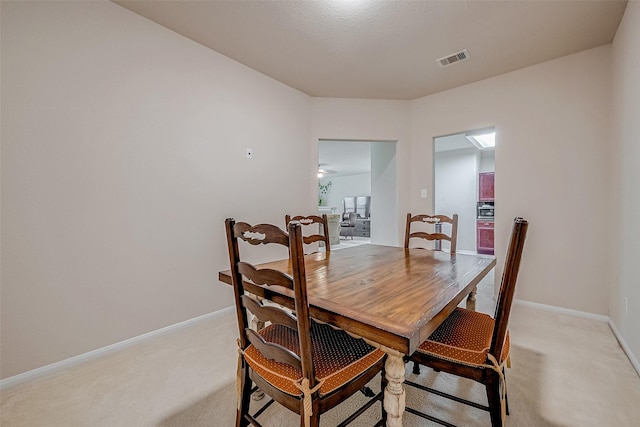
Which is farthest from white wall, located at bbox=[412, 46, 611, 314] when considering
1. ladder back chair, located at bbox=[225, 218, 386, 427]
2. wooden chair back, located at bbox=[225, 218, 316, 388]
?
wooden chair back, located at bbox=[225, 218, 316, 388]

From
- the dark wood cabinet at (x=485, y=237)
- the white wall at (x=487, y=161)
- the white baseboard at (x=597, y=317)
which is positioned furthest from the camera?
the white wall at (x=487, y=161)

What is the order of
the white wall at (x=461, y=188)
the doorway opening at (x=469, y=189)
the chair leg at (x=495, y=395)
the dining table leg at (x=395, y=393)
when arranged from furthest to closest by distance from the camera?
the white wall at (x=461, y=188) < the doorway opening at (x=469, y=189) < the chair leg at (x=495, y=395) < the dining table leg at (x=395, y=393)

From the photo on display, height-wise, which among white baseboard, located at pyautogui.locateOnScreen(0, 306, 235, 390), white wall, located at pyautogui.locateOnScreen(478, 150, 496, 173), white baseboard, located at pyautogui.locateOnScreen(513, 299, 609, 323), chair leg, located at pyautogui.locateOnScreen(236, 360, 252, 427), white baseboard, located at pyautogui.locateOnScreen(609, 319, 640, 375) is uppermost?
white wall, located at pyautogui.locateOnScreen(478, 150, 496, 173)

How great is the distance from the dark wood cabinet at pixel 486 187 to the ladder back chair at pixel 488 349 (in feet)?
18.8

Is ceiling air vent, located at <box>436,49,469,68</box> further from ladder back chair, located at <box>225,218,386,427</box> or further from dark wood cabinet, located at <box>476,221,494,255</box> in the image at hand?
dark wood cabinet, located at <box>476,221,494,255</box>

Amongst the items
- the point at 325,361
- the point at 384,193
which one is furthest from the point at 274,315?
the point at 384,193

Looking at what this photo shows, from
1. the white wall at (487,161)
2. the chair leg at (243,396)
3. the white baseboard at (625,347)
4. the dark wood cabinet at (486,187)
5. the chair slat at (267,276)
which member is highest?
the white wall at (487,161)

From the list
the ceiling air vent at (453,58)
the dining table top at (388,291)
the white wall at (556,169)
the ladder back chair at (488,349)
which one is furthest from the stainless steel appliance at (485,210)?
the ladder back chair at (488,349)

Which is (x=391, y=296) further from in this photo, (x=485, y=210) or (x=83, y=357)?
(x=485, y=210)

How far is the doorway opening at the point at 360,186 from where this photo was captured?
14.6 feet

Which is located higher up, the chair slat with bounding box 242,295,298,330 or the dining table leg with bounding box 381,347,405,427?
the chair slat with bounding box 242,295,298,330

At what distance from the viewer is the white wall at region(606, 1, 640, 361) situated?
180 centimetres

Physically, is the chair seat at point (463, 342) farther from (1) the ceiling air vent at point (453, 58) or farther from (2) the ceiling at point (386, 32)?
(1) the ceiling air vent at point (453, 58)

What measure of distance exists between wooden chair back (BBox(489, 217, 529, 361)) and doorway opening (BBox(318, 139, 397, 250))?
296cm
